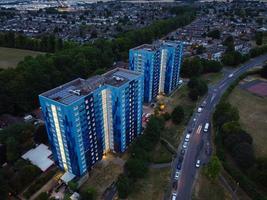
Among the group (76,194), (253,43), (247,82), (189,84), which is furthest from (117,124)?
(253,43)

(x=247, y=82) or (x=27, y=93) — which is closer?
(x=27, y=93)

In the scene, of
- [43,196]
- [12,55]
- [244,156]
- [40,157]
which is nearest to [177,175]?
[244,156]

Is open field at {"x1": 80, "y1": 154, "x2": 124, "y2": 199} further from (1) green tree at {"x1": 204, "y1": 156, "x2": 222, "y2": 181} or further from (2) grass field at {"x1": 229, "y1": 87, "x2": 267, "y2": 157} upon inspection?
(2) grass field at {"x1": 229, "y1": 87, "x2": 267, "y2": 157}

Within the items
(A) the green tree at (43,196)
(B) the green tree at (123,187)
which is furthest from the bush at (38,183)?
(B) the green tree at (123,187)

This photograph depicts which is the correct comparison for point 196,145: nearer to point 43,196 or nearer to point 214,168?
point 214,168

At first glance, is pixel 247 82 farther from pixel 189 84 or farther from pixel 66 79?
pixel 66 79
